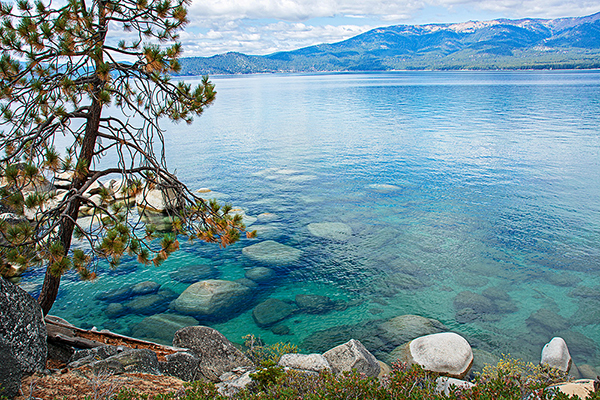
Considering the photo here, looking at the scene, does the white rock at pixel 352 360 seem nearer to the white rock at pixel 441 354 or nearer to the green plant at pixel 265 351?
the white rock at pixel 441 354

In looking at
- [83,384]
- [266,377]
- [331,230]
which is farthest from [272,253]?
[83,384]

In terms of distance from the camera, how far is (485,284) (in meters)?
15.9

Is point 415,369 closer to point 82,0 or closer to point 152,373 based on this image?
point 152,373

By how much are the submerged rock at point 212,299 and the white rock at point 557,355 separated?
1027cm

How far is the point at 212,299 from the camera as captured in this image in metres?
14.9

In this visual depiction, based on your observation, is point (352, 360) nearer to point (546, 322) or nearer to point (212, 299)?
point (212, 299)

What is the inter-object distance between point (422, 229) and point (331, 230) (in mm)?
5085

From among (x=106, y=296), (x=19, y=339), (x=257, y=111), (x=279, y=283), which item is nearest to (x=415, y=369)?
(x=19, y=339)

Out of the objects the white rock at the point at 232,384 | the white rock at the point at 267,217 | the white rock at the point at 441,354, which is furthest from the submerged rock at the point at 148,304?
the white rock at the point at 441,354

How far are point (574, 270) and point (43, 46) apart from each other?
67.4 ft

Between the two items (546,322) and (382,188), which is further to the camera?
(382,188)

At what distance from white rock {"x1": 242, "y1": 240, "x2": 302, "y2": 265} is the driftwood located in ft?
27.0

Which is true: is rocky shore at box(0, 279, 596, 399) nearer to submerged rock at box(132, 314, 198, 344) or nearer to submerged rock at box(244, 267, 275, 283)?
submerged rock at box(132, 314, 198, 344)

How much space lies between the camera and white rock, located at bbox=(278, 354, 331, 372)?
966 cm
